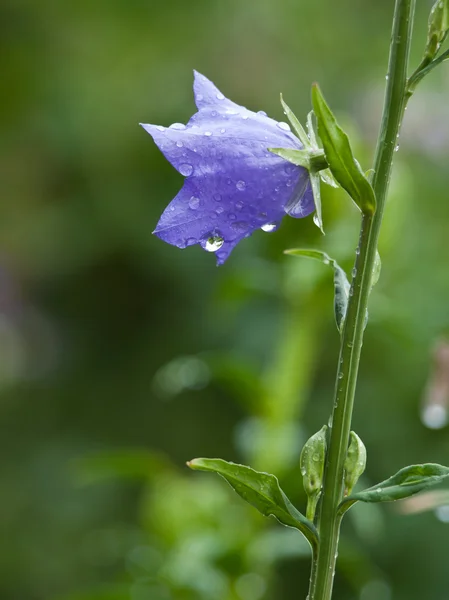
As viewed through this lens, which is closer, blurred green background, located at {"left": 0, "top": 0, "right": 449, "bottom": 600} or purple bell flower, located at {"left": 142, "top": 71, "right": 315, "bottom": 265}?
purple bell flower, located at {"left": 142, "top": 71, "right": 315, "bottom": 265}

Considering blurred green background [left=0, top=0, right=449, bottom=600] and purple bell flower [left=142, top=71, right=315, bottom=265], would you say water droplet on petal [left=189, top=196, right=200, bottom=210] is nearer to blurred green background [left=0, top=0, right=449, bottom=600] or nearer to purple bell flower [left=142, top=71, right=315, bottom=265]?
purple bell flower [left=142, top=71, right=315, bottom=265]

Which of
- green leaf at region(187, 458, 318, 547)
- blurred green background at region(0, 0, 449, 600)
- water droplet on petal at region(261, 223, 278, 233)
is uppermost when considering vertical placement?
blurred green background at region(0, 0, 449, 600)

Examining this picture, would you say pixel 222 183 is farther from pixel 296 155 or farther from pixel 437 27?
pixel 437 27

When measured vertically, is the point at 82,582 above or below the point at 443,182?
below

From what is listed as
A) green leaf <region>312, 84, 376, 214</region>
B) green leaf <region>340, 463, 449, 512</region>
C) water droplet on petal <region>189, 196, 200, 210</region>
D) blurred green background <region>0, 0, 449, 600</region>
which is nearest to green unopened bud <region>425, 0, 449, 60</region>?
green leaf <region>312, 84, 376, 214</region>

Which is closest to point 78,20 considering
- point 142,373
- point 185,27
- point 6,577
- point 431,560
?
point 185,27

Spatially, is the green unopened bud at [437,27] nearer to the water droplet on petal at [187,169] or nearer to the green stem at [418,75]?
the green stem at [418,75]

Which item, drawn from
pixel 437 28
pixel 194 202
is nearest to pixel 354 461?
pixel 194 202

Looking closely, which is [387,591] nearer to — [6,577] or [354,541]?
[354,541]
